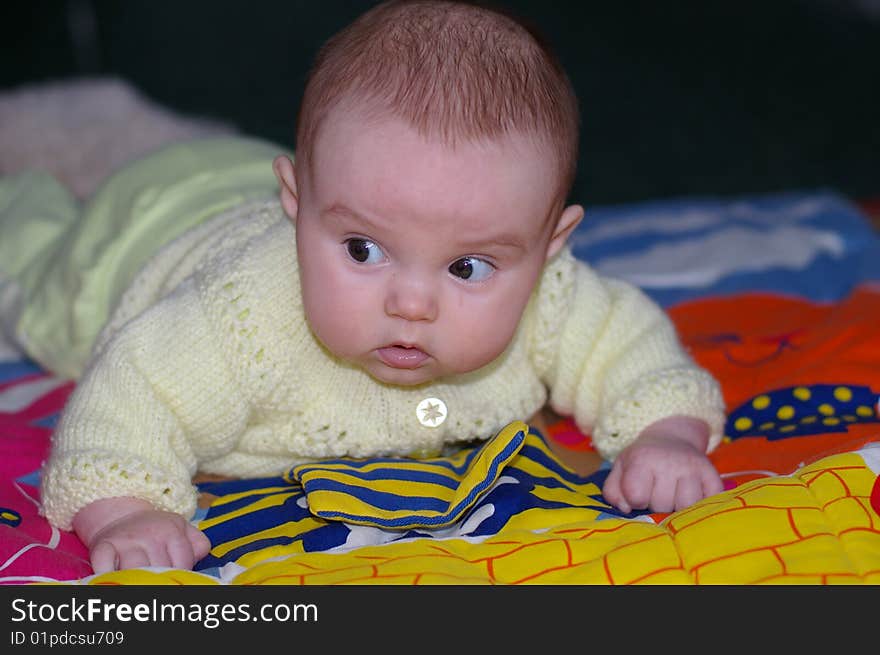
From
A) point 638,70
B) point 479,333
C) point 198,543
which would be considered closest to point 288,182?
point 479,333

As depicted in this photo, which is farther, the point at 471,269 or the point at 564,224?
the point at 564,224

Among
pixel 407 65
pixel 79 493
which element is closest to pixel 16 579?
pixel 79 493

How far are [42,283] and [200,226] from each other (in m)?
0.37

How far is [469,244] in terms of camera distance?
1060mm

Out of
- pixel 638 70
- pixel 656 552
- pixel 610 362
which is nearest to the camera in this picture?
pixel 656 552

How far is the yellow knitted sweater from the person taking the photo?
3.75ft

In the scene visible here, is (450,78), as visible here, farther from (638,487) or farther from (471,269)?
(638,487)

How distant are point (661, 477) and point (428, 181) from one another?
41 cm

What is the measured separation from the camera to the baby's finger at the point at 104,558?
102 cm

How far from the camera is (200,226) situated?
1498 mm

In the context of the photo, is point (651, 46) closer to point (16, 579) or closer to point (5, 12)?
point (5, 12)

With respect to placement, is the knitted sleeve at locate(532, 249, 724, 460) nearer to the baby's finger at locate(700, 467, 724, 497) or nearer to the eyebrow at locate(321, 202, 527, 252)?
the baby's finger at locate(700, 467, 724, 497)

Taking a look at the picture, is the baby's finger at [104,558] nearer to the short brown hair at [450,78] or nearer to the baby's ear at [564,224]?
the short brown hair at [450,78]
